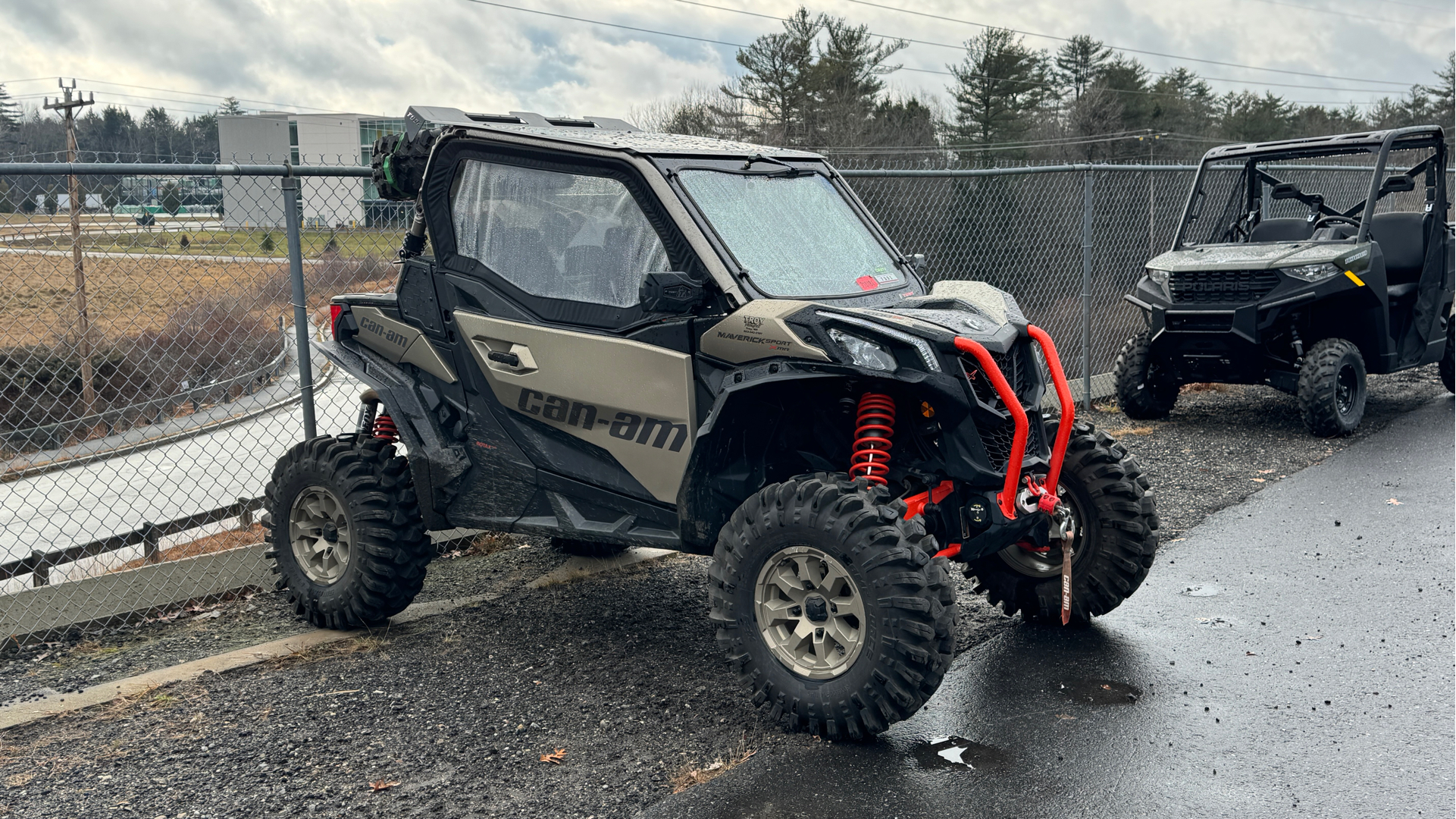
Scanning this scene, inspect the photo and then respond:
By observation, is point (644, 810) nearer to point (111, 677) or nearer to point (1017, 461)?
point (1017, 461)

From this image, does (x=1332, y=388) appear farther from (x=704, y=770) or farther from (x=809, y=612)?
(x=704, y=770)

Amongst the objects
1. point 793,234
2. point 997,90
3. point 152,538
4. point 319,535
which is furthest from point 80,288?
point 997,90

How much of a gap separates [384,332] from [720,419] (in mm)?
1885

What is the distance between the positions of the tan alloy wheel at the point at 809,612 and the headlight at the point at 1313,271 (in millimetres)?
6618

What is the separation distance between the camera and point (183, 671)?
4785mm

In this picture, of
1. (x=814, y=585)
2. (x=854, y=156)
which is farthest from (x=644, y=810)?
(x=854, y=156)

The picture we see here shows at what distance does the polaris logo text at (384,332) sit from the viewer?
5.14m

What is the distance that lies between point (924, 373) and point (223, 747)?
277 centimetres

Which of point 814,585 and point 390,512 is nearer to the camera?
point 814,585

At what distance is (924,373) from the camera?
390cm

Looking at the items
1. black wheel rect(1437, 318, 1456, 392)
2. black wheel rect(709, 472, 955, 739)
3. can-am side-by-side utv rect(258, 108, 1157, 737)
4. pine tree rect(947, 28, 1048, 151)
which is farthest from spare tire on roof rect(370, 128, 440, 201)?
pine tree rect(947, 28, 1048, 151)

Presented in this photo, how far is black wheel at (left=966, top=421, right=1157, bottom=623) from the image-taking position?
4828 millimetres

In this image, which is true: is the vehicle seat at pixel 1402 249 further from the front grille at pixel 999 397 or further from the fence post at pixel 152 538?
the fence post at pixel 152 538

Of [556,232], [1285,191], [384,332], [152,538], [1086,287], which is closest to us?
[556,232]
